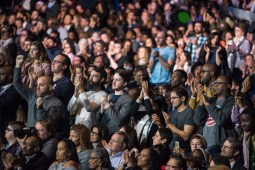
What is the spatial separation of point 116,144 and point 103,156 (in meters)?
0.40

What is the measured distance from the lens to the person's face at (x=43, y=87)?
1184 cm

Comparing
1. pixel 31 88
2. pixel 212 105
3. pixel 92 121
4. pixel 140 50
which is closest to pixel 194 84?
pixel 212 105

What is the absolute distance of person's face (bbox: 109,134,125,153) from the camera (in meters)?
11.0

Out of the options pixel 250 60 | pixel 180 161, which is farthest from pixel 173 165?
pixel 250 60

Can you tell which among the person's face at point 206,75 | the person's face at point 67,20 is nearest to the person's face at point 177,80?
the person's face at point 206,75

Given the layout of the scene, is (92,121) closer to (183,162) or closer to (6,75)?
(6,75)

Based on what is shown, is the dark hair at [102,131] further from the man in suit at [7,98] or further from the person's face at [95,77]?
the man in suit at [7,98]

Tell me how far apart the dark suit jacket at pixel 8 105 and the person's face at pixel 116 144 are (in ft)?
7.34

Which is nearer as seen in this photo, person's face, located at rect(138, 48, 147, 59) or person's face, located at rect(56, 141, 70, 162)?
person's face, located at rect(56, 141, 70, 162)

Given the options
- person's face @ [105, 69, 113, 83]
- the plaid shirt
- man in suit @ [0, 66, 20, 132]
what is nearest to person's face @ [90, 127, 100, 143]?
man in suit @ [0, 66, 20, 132]

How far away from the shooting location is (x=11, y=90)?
12.9 m

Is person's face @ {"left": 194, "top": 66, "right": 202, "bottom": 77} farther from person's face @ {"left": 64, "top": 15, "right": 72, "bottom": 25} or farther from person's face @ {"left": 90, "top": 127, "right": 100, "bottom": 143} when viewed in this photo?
person's face @ {"left": 64, "top": 15, "right": 72, "bottom": 25}

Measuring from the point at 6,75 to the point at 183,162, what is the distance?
3.77m

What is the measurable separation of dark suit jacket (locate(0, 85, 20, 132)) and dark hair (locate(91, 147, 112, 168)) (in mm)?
2331
